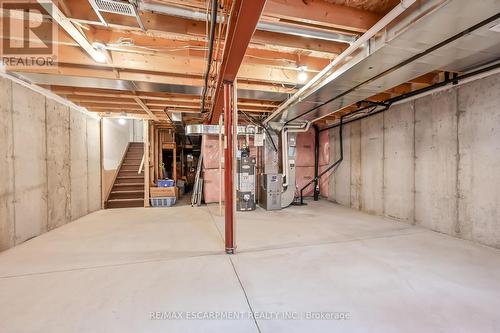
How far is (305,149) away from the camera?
6.66 m

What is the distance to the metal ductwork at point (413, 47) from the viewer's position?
4.89ft

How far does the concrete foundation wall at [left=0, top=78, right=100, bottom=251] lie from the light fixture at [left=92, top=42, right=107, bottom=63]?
133cm

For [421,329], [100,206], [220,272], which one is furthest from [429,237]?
[100,206]

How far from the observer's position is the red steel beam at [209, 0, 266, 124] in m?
1.42

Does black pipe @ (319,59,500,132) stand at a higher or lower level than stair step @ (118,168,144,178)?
higher

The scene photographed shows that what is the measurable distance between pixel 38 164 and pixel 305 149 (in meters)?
5.94

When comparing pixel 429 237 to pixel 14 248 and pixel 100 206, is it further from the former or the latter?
pixel 100 206

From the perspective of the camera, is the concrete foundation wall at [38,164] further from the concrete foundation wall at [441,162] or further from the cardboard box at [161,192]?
the concrete foundation wall at [441,162]

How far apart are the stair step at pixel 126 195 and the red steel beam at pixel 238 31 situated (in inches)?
187

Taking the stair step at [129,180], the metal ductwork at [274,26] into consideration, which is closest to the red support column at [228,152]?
the metal ductwork at [274,26]

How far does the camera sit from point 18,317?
1513 millimetres

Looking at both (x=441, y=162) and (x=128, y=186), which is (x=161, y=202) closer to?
(x=128, y=186)

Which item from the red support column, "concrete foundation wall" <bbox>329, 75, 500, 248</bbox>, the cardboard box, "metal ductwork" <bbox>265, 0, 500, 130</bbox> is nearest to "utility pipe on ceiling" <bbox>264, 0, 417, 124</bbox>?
"metal ductwork" <bbox>265, 0, 500, 130</bbox>

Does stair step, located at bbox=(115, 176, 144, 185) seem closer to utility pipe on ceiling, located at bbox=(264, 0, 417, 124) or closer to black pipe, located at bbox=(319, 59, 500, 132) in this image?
utility pipe on ceiling, located at bbox=(264, 0, 417, 124)
